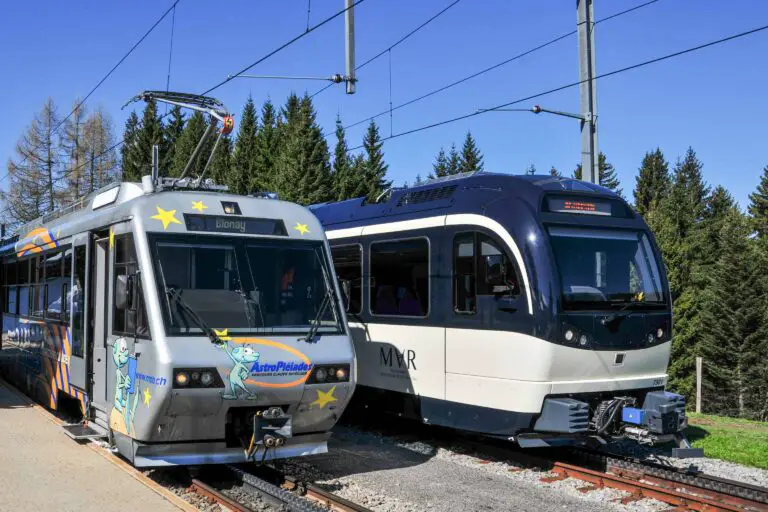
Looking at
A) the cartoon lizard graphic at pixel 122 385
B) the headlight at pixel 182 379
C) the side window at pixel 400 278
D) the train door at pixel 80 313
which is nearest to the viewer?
the headlight at pixel 182 379

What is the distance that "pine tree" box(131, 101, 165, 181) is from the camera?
70.8m

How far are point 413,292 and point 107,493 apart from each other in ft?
15.3

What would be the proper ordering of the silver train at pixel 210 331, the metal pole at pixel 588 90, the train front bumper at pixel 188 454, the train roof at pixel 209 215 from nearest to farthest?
1. the silver train at pixel 210 331
2. the train front bumper at pixel 188 454
3. the train roof at pixel 209 215
4. the metal pole at pixel 588 90

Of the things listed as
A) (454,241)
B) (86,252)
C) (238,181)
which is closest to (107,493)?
(86,252)

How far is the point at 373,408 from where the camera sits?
11.6 meters

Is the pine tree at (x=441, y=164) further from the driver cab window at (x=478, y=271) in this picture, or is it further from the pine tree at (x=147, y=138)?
the driver cab window at (x=478, y=271)

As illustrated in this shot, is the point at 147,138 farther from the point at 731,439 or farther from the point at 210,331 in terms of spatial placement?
the point at 210,331

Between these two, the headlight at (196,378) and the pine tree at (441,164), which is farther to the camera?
the pine tree at (441,164)

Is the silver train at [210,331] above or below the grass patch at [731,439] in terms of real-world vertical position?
above

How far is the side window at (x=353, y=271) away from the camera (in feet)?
38.5

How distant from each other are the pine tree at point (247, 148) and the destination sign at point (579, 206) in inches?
2355

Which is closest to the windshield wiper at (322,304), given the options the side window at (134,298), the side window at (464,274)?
the side window at (134,298)

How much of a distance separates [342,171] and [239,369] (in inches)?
2051

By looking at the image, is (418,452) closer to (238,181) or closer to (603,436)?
(603,436)
